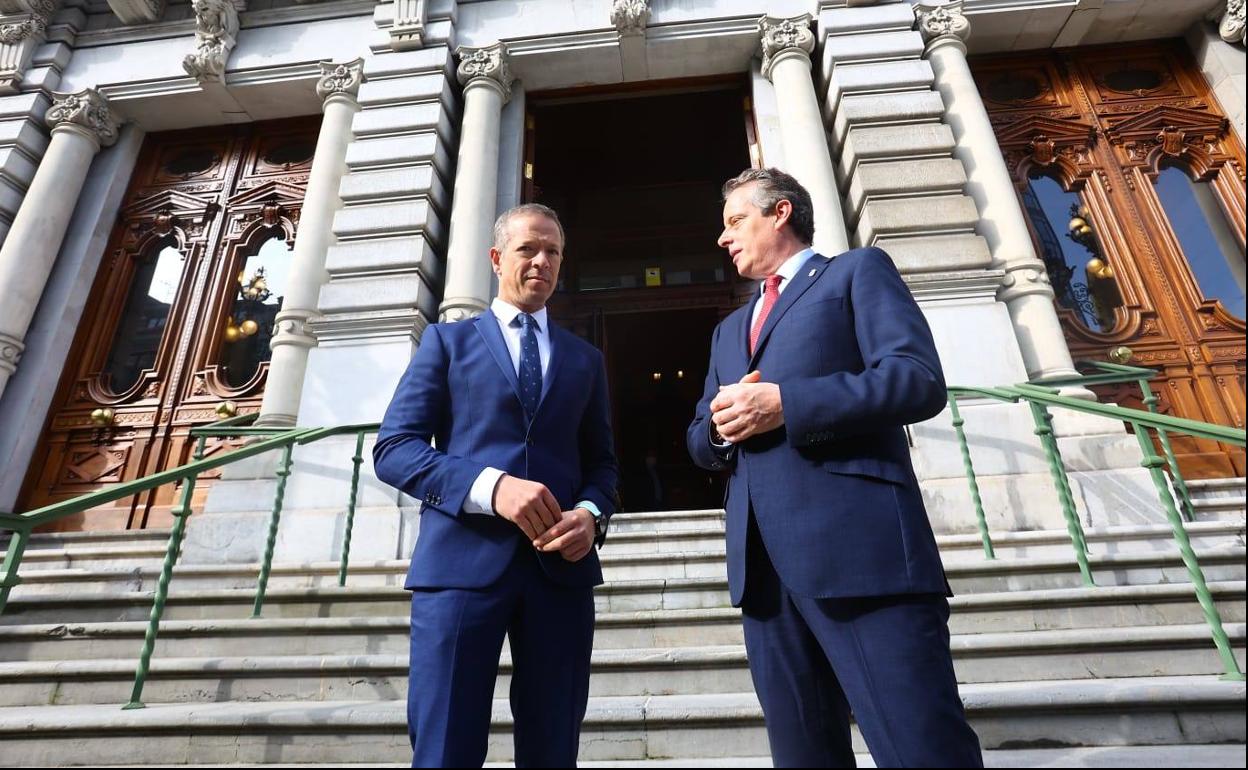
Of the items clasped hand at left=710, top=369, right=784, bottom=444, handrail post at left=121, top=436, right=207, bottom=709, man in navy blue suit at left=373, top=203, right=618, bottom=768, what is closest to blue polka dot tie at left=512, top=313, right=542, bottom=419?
man in navy blue suit at left=373, top=203, right=618, bottom=768

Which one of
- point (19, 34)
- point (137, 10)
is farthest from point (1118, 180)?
point (19, 34)

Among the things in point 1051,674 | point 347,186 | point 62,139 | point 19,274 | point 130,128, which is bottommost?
point 1051,674

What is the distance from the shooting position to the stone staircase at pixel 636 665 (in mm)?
2973

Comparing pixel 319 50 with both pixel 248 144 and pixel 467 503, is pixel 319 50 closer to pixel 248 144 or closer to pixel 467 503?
pixel 248 144

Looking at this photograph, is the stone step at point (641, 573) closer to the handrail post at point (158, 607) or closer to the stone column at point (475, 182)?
the handrail post at point (158, 607)

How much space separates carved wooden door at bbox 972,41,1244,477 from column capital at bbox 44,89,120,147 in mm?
12044

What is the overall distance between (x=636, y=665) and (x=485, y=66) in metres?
7.57

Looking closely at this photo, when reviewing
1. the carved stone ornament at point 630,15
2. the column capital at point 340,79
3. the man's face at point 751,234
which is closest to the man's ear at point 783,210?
the man's face at point 751,234

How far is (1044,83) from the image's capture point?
28.6 ft

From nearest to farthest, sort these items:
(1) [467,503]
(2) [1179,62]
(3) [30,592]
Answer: (1) [467,503]
(3) [30,592]
(2) [1179,62]

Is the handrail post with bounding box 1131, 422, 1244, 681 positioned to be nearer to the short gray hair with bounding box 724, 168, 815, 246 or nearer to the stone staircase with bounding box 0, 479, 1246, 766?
the stone staircase with bounding box 0, 479, 1246, 766

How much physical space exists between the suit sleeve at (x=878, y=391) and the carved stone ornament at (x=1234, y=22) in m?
9.87

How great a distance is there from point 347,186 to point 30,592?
4.99m

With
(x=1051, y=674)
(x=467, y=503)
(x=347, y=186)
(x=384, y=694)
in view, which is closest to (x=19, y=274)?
(x=347, y=186)
